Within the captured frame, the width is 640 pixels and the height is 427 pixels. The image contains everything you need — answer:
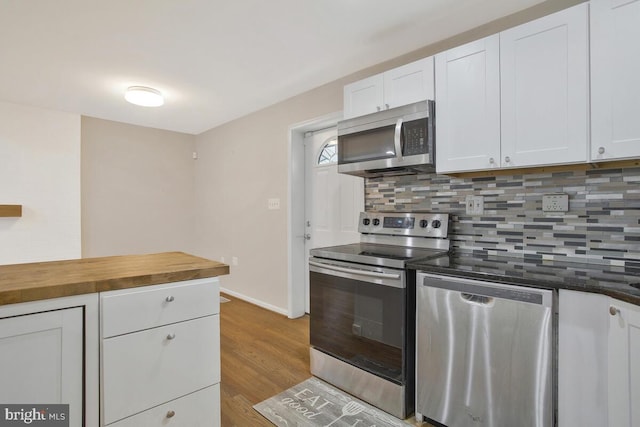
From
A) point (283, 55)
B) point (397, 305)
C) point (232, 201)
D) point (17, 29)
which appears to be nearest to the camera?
point (397, 305)

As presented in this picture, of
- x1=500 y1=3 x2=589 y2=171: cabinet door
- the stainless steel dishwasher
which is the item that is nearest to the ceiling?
x1=500 y1=3 x2=589 y2=171: cabinet door

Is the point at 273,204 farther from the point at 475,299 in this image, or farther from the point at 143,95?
the point at 475,299

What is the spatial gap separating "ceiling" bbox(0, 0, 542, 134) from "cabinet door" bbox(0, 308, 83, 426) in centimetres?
189

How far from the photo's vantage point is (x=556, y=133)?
5.17 ft

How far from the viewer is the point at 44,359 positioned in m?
1.06

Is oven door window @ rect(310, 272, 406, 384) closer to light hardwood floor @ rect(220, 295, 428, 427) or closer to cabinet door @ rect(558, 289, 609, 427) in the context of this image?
light hardwood floor @ rect(220, 295, 428, 427)

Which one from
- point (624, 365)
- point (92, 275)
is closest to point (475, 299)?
point (624, 365)

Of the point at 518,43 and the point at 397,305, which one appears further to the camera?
the point at 397,305

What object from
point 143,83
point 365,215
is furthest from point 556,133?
point 143,83

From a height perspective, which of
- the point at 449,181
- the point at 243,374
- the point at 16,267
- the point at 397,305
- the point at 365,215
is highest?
the point at 449,181

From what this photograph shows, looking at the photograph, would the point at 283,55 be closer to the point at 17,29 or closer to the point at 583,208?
the point at 17,29

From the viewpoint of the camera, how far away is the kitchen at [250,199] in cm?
182

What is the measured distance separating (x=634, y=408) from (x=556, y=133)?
46.8 inches

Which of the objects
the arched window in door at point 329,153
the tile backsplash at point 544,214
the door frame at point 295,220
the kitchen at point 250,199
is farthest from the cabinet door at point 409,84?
the door frame at point 295,220
